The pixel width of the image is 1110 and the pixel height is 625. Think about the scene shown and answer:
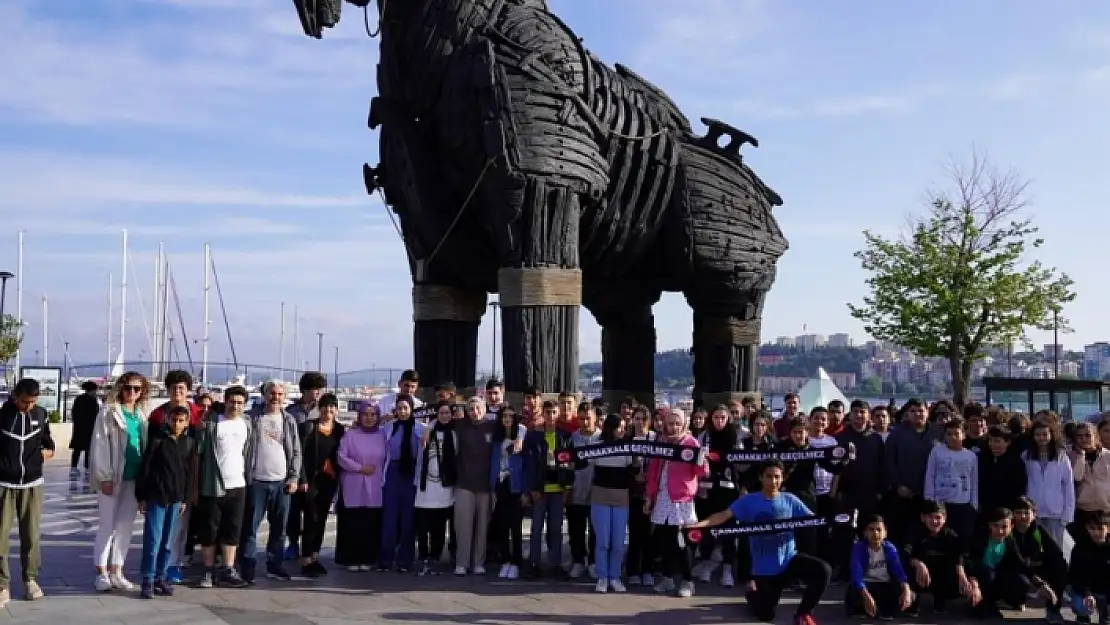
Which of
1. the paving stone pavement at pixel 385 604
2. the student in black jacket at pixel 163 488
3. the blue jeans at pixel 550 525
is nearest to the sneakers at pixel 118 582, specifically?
the paving stone pavement at pixel 385 604

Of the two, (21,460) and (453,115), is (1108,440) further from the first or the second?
(21,460)

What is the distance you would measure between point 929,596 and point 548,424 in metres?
3.23

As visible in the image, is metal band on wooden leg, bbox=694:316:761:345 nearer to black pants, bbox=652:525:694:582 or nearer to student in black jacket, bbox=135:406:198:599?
black pants, bbox=652:525:694:582

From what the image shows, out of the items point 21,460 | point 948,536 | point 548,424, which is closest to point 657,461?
point 548,424

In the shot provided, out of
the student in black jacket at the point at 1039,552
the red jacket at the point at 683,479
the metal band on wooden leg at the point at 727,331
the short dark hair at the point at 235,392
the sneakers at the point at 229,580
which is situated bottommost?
the sneakers at the point at 229,580

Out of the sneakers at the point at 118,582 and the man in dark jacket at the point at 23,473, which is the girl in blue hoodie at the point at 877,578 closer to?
the sneakers at the point at 118,582

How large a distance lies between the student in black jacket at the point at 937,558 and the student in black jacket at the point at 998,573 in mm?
114

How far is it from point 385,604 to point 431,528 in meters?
1.42

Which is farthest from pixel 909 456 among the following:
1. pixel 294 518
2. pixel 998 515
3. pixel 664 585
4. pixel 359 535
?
pixel 294 518

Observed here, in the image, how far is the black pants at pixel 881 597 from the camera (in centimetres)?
731

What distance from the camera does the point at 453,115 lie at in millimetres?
10852

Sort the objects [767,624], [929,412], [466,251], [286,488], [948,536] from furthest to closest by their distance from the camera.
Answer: [466,251], [929,412], [286,488], [948,536], [767,624]

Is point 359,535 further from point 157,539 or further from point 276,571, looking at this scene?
point 157,539

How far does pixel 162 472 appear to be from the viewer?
748 centimetres
